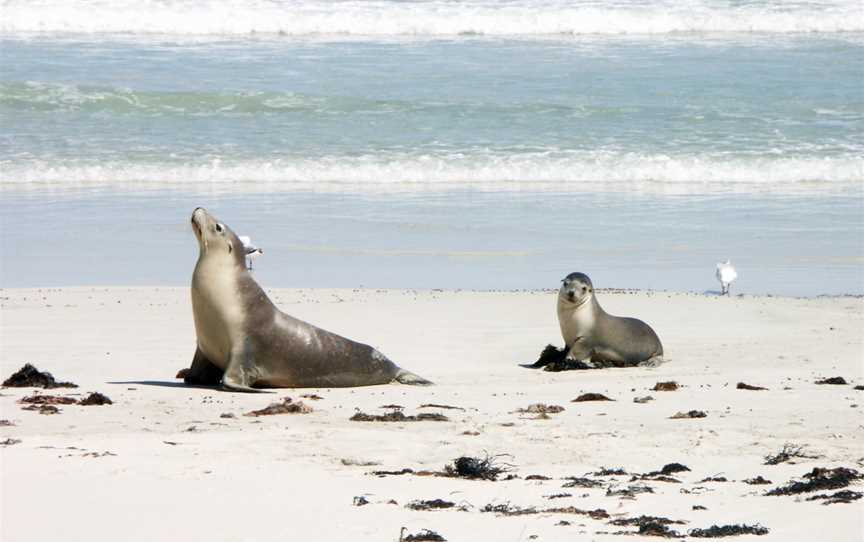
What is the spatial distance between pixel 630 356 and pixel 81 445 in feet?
15.7

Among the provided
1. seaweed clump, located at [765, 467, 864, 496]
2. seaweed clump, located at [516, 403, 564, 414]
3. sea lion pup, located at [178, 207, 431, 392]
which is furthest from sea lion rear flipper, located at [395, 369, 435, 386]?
seaweed clump, located at [765, 467, 864, 496]

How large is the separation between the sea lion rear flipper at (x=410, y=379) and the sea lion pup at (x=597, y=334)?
1.50 meters

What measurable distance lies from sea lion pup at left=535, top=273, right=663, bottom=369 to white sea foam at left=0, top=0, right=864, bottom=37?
2311 cm

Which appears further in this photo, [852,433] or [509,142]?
[509,142]

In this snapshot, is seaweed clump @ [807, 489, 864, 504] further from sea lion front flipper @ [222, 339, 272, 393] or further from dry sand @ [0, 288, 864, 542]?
sea lion front flipper @ [222, 339, 272, 393]

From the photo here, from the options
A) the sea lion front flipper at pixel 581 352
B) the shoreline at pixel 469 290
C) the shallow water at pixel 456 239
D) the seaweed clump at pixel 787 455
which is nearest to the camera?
the seaweed clump at pixel 787 455

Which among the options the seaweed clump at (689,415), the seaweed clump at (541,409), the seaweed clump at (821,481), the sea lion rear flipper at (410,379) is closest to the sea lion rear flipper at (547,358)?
the sea lion rear flipper at (410,379)

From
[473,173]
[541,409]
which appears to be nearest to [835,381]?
[541,409]

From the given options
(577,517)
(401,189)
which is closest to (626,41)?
(401,189)

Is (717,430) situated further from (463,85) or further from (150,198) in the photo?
(463,85)

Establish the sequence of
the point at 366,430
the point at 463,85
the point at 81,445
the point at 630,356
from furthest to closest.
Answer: the point at 463,85 < the point at 630,356 < the point at 366,430 < the point at 81,445

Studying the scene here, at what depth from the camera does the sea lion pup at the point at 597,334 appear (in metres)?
10.1

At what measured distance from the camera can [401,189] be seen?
62.5 ft

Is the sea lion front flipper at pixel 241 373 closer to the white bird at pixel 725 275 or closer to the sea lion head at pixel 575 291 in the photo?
the sea lion head at pixel 575 291
